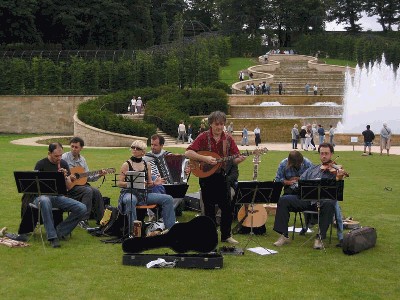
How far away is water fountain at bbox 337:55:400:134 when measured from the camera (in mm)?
48688

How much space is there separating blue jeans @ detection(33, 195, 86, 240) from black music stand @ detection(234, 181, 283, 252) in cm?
251

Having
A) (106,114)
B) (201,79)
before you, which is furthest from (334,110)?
(106,114)

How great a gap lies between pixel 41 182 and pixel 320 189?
422cm

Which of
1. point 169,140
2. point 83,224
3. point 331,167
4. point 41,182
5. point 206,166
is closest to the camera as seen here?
point 41,182

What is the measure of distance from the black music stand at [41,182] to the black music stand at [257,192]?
8.91ft

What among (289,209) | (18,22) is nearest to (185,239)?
(289,209)

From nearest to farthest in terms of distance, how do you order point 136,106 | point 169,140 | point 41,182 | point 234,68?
point 41,182 → point 169,140 → point 136,106 → point 234,68

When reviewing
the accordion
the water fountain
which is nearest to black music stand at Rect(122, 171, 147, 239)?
the accordion

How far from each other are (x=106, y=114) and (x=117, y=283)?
3484 cm

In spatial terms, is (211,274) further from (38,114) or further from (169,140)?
(38,114)

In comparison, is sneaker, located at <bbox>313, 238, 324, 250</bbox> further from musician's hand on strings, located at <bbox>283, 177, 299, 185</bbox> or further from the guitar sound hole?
the guitar sound hole

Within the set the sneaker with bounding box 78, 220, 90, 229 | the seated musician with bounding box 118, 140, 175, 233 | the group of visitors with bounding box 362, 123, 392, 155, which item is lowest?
the group of visitors with bounding box 362, 123, 392, 155

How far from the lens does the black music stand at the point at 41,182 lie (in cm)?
1131

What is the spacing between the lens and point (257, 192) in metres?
11.8
